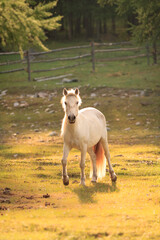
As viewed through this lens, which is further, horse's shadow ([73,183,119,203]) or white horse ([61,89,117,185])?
white horse ([61,89,117,185])

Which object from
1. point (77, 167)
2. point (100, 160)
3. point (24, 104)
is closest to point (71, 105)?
point (100, 160)

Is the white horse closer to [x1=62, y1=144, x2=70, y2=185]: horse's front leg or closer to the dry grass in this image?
[x1=62, y1=144, x2=70, y2=185]: horse's front leg

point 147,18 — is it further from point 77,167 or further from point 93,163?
point 93,163

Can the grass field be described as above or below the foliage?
below

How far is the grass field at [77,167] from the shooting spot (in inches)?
249

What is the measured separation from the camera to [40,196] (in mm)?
8398

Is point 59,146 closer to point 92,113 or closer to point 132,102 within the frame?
point 92,113

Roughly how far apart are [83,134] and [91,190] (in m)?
1.10

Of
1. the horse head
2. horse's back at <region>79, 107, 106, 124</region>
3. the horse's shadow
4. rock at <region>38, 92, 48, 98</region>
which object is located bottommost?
rock at <region>38, 92, 48, 98</region>

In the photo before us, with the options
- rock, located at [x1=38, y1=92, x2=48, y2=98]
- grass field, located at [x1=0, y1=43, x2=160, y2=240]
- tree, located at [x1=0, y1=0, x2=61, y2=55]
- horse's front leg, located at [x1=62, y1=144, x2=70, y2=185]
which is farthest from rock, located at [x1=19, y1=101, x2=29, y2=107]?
tree, located at [x1=0, y1=0, x2=61, y2=55]

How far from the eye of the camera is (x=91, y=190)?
8852mm

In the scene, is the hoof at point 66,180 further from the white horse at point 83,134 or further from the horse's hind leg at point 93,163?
the horse's hind leg at point 93,163

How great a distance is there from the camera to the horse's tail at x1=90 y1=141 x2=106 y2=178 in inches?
391

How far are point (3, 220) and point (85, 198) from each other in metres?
1.90
